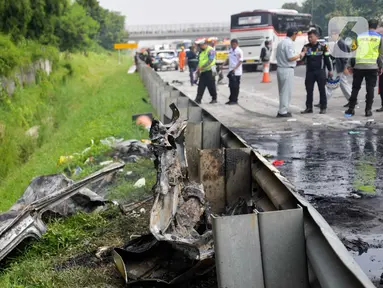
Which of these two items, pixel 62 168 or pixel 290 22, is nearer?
pixel 62 168

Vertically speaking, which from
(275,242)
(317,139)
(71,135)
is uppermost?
(275,242)

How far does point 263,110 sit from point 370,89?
128 inches

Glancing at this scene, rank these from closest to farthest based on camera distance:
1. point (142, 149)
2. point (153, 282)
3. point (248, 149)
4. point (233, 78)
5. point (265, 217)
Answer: point (265, 217) → point (153, 282) → point (248, 149) → point (142, 149) → point (233, 78)

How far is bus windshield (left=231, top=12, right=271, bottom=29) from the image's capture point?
33844 mm

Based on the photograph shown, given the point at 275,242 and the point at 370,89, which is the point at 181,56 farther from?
the point at 275,242

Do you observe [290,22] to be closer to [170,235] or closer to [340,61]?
[340,61]

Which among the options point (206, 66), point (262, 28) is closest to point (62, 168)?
point (206, 66)

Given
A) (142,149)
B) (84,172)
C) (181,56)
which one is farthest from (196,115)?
(181,56)

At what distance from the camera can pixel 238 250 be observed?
342cm

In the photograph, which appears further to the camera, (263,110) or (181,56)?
(181,56)

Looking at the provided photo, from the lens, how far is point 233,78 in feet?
53.2

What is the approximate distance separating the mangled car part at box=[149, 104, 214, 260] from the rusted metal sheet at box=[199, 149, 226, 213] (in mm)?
247

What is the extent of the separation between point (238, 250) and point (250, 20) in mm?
32528

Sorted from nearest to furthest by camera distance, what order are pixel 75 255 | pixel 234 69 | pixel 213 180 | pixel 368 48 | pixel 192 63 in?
pixel 75 255
pixel 213 180
pixel 368 48
pixel 234 69
pixel 192 63
